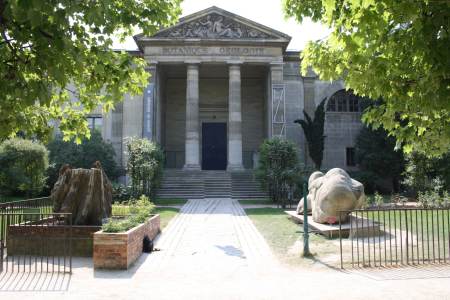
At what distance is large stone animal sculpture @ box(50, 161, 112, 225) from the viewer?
12047 mm

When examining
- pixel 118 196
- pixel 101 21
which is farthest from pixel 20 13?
pixel 118 196

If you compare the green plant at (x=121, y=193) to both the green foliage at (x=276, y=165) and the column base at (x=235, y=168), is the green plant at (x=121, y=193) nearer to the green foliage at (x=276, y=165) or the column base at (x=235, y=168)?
the green foliage at (x=276, y=165)

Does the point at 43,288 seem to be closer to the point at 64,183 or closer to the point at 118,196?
the point at 64,183

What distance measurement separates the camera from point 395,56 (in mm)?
6621

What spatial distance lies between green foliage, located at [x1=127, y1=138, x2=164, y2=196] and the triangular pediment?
11.0m

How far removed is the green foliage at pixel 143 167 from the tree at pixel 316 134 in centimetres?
1299

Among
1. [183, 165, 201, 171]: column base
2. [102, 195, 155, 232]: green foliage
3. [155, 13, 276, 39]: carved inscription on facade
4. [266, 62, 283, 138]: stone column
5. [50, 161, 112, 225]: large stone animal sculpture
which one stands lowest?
[102, 195, 155, 232]: green foliage

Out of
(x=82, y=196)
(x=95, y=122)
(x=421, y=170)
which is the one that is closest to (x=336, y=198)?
(x=82, y=196)

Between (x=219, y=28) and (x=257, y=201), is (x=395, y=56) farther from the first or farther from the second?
(x=219, y=28)

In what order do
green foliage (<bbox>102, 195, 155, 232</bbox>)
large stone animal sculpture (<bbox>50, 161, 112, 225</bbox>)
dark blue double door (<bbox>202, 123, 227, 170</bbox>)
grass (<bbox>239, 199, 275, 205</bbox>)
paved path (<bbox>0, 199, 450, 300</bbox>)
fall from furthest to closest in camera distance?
dark blue double door (<bbox>202, 123, 227, 170</bbox>) → grass (<bbox>239, 199, 275, 205</bbox>) → large stone animal sculpture (<bbox>50, 161, 112, 225</bbox>) → green foliage (<bbox>102, 195, 155, 232</bbox>) → paved path (<bbox>0, 199, 450, 300</bbox>)

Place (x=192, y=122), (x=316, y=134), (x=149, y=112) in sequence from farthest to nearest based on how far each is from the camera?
(x=316, y=134), (x=192, y=122), (x=149, y=112)

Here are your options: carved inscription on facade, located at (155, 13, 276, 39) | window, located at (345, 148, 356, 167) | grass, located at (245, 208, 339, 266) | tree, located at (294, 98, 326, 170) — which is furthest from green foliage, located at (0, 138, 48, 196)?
window, located at (345, 148, 356, 167)

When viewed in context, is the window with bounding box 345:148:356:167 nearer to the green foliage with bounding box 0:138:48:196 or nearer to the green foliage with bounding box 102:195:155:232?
the green foliage with bounding box 0:138:48:196

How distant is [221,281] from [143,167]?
18.1 metres
